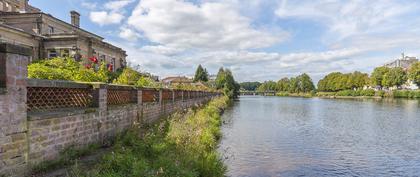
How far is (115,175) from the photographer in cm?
507

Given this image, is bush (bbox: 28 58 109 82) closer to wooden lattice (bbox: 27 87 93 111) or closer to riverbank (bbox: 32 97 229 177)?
wooden lattice (bbox: 27 87 93 111)

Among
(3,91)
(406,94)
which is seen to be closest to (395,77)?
(406,94)

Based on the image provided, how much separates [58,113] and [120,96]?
11.9 feet

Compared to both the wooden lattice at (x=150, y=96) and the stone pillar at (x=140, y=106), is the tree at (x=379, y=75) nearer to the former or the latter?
the wooden lattice at (x=150, y=96)

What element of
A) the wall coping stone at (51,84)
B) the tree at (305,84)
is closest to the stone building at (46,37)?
the wall coping stone at (51,84)

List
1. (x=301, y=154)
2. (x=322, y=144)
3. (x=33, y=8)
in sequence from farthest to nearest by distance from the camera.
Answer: (x=33, y=8)
(x=322, y=144)
(x=301, y=154)

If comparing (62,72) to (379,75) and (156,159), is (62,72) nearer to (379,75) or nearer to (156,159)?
(156,159)

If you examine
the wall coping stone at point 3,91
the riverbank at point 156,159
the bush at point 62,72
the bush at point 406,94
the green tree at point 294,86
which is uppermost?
the green tree at point 294,86

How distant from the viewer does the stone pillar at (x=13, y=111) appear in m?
4.58

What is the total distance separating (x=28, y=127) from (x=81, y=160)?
1.56 meters

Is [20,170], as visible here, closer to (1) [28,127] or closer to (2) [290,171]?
(1) [28,127]

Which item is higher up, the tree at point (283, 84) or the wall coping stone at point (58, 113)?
the tree at point (283, 84)

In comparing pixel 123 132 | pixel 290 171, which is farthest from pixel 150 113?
pixel 290 171

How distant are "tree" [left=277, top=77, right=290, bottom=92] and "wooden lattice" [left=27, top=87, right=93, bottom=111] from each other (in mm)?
139754
